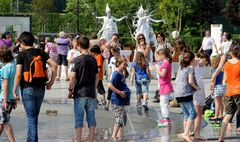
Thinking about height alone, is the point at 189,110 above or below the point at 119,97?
below

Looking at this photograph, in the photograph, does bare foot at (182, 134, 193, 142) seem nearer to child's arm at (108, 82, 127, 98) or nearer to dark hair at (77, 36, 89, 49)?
child's arm at (108, 82, 127, 98)

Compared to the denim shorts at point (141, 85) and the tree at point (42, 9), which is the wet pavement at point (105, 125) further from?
the tree at point (42, 9)

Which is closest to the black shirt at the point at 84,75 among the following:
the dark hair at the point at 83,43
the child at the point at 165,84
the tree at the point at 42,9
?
the dark hair at the point at 83,43

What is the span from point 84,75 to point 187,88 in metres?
1.95

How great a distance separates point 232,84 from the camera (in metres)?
10.7

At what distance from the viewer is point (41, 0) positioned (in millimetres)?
79375

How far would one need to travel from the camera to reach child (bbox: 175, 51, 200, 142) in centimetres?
1079

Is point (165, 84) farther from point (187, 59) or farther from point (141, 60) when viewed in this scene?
point (187, 59)

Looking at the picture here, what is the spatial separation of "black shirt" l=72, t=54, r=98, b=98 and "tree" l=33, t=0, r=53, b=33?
206 ft

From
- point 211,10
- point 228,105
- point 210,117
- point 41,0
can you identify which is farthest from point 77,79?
point 41,0

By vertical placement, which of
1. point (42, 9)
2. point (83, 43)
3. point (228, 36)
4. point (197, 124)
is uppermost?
point (42, 9)

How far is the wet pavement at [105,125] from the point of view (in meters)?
11.2

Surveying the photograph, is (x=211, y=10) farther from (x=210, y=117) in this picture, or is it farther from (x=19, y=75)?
(x=19, y=75)

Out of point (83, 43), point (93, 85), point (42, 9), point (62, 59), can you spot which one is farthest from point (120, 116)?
point (42, 9)
